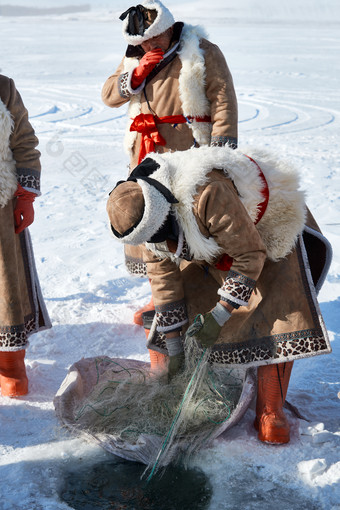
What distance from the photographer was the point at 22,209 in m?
2.58

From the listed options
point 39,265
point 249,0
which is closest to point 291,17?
point 249,0

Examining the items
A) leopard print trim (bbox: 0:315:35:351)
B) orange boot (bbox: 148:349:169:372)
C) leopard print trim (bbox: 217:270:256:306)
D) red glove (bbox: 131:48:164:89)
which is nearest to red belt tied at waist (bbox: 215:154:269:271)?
leopard print trim (bbox: 217:270:256:306)

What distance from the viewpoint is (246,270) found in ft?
6.75

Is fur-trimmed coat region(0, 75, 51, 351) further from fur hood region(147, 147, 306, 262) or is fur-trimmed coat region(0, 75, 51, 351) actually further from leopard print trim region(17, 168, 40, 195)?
fur hood region(147, 147, 306, 262)

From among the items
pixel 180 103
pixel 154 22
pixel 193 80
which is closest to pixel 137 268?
pixel 180 103

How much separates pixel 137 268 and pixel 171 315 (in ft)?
2.94

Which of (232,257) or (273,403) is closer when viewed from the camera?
(232,257)

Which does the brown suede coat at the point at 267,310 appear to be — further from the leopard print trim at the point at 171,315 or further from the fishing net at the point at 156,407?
the fishing net at the point at 156,407

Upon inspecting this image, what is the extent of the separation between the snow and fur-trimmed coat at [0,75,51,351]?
0.38 meters

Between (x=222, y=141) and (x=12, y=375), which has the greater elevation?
(x=222, y=141)

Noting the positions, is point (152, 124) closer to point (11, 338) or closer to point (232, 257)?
point (232, 257)

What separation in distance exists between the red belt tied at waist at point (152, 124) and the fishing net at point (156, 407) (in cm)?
108

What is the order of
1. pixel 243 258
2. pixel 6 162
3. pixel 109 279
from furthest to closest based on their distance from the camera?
pixel 109 279, pixel 6 162, pixel 243 258

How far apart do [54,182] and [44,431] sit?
4.01 m
